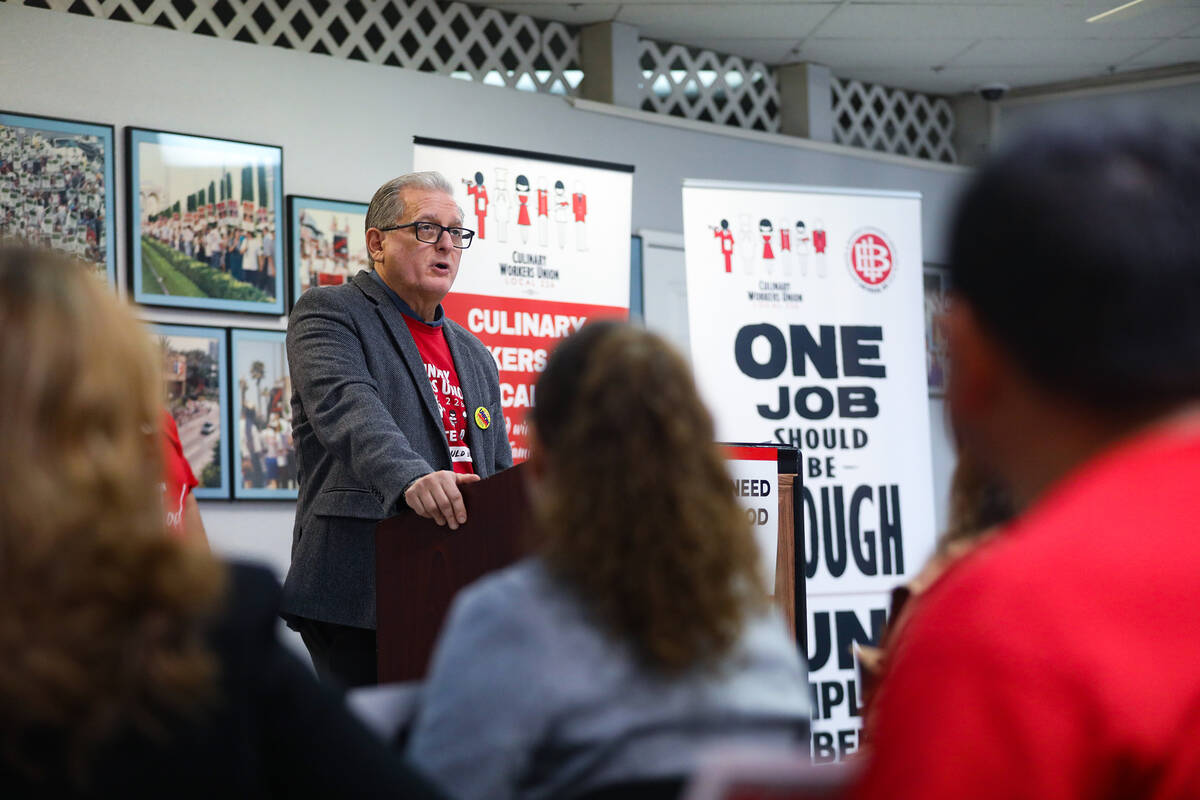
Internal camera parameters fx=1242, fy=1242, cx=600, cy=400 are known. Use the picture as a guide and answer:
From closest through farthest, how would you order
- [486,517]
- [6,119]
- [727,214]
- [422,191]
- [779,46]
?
[486,517], [422,191], [6,119], [727,214], [779,46]

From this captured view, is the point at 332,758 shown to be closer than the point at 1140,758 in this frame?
No

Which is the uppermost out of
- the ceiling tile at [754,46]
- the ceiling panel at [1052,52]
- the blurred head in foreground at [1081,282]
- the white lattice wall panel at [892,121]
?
the ceiling tile at [754,46]

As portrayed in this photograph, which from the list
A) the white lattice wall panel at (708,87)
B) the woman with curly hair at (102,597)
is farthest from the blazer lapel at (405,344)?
the white lattice wall panel at (708,87)

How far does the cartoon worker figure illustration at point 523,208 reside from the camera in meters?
3.89

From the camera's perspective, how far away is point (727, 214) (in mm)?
4285

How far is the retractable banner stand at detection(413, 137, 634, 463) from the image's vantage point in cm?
378

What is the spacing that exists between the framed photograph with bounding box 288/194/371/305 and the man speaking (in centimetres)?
200

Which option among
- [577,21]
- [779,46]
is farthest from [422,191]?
A: [779,46]

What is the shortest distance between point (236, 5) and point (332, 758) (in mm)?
4188

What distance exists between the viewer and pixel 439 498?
6.33 feet

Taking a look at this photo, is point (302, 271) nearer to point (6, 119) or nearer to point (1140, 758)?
point (6, 119)

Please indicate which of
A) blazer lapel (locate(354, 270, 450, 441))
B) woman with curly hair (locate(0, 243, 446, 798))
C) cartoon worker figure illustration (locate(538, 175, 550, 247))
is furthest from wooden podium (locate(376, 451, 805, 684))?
cartoon worker figure illustration (locate(538, 175, 550, 247))

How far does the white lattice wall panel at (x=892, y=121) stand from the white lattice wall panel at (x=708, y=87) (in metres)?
0.41

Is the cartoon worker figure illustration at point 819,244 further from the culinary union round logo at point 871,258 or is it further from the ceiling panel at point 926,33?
the ceiling panel at point 926,33
